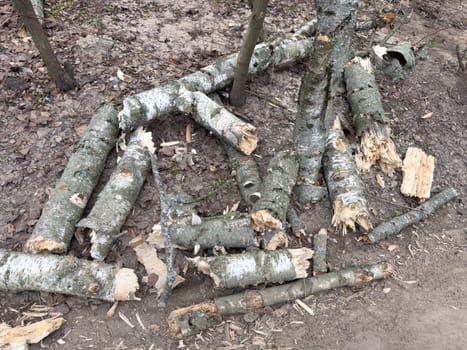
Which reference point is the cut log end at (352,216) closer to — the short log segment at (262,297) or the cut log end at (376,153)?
the short log segment at (262,297)

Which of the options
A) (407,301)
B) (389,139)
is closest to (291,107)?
(389,139)

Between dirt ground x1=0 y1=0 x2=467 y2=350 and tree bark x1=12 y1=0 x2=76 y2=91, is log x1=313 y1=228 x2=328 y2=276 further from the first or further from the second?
tree bark x1=12 y1=0 x2=76 y2=91

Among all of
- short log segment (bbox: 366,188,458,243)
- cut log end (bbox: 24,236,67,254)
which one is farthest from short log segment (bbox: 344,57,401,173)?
cut log end (bbox: 24,236,67,254)

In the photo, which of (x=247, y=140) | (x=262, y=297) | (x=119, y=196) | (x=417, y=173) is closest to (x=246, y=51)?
(x=247, y=140)

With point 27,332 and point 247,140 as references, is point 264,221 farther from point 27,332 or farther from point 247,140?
point 27,332

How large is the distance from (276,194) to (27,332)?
2.82 meters

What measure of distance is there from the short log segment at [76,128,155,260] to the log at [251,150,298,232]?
4.69ft

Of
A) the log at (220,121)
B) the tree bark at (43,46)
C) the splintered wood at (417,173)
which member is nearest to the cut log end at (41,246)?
the log at (220,121)

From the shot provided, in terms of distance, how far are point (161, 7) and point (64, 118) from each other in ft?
11.0

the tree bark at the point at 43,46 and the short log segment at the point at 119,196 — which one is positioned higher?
the tree bark at the point at 43,46

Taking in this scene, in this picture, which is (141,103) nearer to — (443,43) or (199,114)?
(199,114)

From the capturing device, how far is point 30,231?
4258 mm

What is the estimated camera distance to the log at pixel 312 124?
12.8 ft

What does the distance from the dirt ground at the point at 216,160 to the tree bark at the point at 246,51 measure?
0.25 m
